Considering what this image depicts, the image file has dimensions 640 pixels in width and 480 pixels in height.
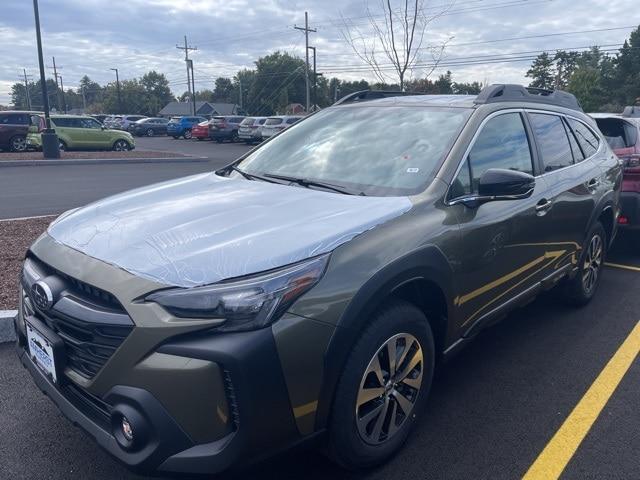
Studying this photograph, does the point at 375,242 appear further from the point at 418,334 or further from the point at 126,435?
the point at 126,435

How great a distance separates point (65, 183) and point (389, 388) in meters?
11.4

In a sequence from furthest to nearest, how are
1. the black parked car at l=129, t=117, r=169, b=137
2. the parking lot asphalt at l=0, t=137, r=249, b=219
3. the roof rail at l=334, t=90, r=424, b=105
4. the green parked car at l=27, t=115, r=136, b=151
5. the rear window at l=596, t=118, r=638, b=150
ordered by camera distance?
the black parked car at l=129, t=117, r=169, b=137 < the green parked car at l=27, t=115, r=136, b=151 < the parking lot asphalt at l=0, t=137, r=249, b=219 < the rear window at l=596, t=118, r=638, b=150 < the roof rail at l=334, t=90, r=424, b=105

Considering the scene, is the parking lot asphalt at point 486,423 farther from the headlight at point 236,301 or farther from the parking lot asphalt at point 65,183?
the parking lot asphalt at point 65,183

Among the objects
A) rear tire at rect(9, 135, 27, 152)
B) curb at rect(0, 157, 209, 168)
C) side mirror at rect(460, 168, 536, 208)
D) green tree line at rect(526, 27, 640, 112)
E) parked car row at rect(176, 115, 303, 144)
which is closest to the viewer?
side mirror at rect(460, 168, 536, 208)

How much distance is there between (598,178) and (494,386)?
2185mm

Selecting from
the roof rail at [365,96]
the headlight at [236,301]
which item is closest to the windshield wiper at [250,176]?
the roof rail at [365,96]

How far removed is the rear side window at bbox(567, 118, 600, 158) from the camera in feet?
14.9

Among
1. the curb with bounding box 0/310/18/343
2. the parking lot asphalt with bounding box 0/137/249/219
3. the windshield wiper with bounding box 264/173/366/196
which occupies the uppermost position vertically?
the windshield wiper with bounding box 264/173/366/196

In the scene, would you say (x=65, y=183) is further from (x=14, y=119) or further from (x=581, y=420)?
(x=581, y=420)

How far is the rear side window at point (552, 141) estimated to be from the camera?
12.8 ft

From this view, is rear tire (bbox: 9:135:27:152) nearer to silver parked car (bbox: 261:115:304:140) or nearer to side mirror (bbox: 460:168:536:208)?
silver parked car (bbox: 261:115:304:140)

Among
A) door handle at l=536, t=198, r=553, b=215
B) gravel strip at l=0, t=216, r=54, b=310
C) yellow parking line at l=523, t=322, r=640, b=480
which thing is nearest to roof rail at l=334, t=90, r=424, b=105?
door handle at l=536, t=198, r=553, b=215

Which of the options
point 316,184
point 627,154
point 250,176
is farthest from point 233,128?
point 316,184

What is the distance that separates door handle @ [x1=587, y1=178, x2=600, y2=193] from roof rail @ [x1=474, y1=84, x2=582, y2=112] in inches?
25.6
